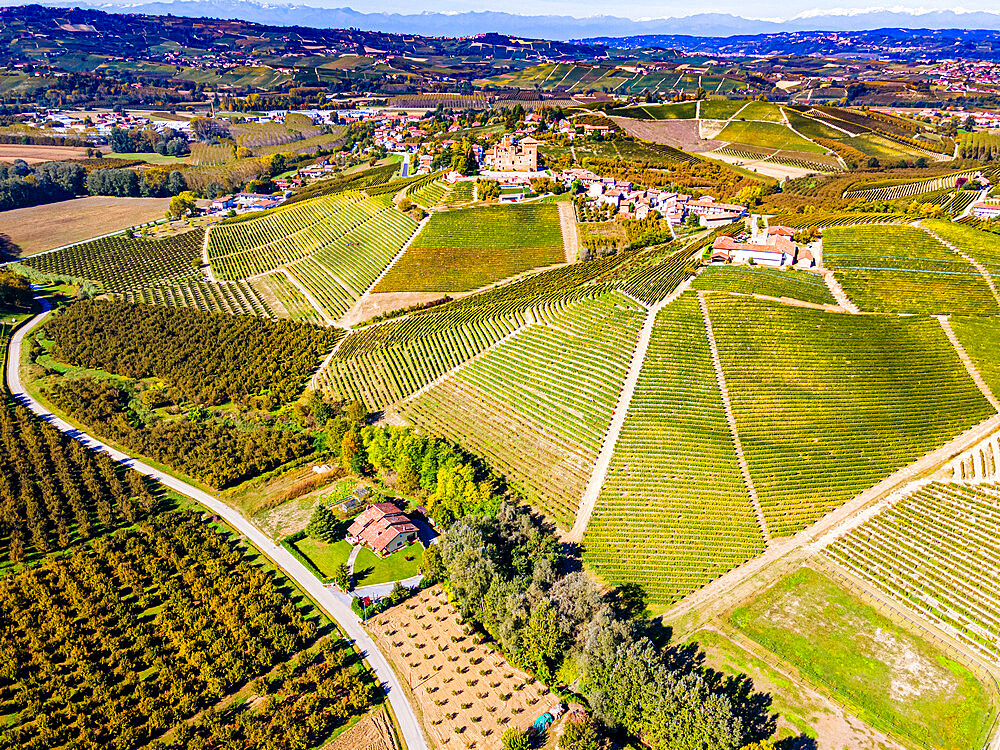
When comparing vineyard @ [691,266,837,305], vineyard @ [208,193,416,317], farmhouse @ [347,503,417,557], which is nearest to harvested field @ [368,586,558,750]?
farmhouse @ [347,503,417,557]

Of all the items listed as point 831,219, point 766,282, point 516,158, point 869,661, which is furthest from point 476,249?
point 869,661

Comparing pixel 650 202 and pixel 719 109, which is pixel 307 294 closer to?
pixel 650 202

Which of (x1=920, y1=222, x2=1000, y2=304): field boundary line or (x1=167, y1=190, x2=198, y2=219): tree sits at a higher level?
(x1=920, y1=222, x2=1000, y2=304): field boundary line

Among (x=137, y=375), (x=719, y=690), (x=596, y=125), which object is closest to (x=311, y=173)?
(x=596, y=125)

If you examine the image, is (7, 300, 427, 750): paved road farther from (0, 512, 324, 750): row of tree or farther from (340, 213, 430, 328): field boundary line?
(340, 213, 430, 328): field boundary line

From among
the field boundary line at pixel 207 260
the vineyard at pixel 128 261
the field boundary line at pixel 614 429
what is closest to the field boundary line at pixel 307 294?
the field boundary line at pixel 207 260

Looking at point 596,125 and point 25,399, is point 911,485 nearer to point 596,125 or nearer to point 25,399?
point 25,399
